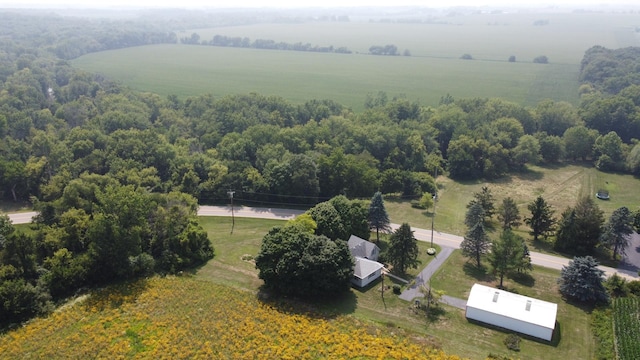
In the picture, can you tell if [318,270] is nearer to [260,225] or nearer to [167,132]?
[260,225]

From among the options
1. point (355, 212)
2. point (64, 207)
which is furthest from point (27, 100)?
point (355, 212)

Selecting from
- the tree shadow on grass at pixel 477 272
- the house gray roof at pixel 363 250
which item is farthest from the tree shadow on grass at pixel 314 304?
the tree shadow on grass at pixel 477 272

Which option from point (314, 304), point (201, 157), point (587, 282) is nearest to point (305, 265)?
point (314, 304)

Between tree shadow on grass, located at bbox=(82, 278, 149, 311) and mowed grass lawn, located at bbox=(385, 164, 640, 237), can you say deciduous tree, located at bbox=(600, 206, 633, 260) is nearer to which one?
mowed grass lawn, located at bbox=(385, 164, 640, 237)

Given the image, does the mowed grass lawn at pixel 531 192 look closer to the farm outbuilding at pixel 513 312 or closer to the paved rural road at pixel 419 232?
the paved rural road at pixel 419 232

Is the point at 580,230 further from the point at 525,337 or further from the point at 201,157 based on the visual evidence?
the point at 201,157

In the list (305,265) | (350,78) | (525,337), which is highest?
(350,78)

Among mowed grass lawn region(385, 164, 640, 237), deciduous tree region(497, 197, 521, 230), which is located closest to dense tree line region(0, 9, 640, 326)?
mowed grass lawn region(385, 164, 640, 237)
